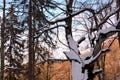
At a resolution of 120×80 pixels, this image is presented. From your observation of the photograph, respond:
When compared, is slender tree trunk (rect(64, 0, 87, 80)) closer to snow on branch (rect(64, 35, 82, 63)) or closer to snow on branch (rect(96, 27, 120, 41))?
snow on branch (rect(64, 35, 82, 63))

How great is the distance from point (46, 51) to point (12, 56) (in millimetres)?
7929

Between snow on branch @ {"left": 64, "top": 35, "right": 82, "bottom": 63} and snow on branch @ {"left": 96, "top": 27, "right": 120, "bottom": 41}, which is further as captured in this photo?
snow on branch @ {"left": 64, "top": 35, "right": 82, "bottom": 63}

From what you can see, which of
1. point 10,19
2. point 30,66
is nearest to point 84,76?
point 30,66

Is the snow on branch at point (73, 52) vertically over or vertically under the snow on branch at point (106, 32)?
under

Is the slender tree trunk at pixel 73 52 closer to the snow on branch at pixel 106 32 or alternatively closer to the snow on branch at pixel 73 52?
the snow on branch at pixel 73 52

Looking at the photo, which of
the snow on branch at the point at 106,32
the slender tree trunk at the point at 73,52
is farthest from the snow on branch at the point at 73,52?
the snow on branch at the point at 106,32

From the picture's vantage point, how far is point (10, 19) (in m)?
26.2

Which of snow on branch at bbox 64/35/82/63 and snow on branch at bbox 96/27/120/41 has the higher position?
snow on branch at bbox 96/27/120/41

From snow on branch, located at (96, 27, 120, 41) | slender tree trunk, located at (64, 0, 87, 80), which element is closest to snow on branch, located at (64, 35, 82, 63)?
slender tree trunk, located at (64, 0, 87, 80)

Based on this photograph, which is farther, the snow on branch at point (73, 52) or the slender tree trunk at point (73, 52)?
the snow on branch at point (73, 52)

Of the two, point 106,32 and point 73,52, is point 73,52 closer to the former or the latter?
point 73,52

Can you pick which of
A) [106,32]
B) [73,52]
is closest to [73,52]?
[73,52]

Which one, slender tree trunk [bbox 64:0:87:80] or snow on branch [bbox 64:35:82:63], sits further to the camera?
snow on branch [bbox 64:35:82:63]

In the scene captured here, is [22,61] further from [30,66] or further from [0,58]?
[30,66]
